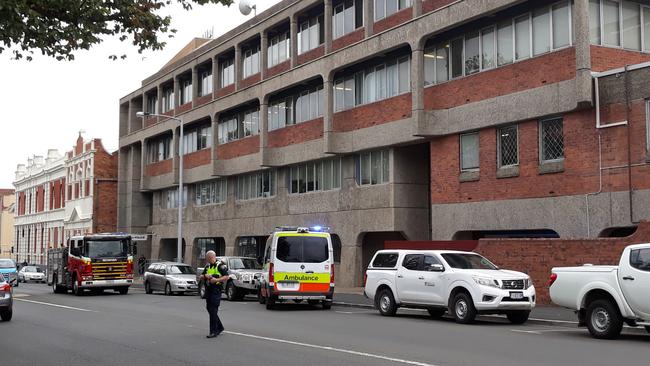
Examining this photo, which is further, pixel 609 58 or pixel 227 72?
→ pixel 227 72

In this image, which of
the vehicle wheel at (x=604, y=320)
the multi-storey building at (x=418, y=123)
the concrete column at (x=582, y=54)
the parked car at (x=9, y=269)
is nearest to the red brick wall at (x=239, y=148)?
the multi-storey building at (x=418, y=123)

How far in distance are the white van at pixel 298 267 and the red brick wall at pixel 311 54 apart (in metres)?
16.2

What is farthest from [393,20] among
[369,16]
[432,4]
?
[432,4]

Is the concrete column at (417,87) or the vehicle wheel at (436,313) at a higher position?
the concrete column at (417,87)

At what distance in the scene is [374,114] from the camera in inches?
1275

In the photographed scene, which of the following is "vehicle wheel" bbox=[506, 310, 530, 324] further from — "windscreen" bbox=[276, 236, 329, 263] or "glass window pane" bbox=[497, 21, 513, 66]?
"glass window pane" bbox=[497, 21, 513, 66]

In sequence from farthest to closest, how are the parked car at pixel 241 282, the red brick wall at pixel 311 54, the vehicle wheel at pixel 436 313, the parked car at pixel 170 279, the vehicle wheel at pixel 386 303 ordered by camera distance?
the red brick wall at pixel 311 54 < the parked car at pixel 170 279 < the parked car at pixel 241 282 < the vehicle wheel at pixel 386 303 < the vehicle wheel at pixel 436 313

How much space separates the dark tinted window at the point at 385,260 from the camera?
65.8ft

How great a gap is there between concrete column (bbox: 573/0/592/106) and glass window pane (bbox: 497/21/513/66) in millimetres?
3373

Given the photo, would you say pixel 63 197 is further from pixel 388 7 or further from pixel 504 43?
pixel 504 43

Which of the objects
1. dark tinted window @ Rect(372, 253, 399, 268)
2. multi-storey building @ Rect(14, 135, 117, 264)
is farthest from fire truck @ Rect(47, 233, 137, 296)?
multi-storey building @ Rect(14, 135, 117, 264)

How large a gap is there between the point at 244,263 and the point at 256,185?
587 inches

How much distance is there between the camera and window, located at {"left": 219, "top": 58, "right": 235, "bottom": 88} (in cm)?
4634

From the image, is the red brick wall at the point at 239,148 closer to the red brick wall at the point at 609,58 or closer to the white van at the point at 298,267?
the white van at the point at 298,267
